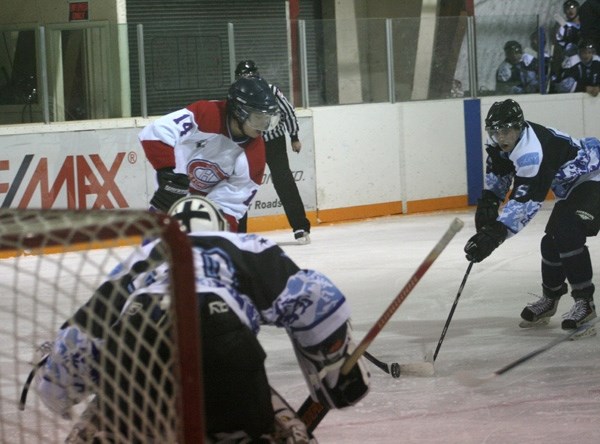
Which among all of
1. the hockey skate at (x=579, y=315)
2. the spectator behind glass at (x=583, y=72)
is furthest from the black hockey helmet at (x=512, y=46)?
the hockey skate at (x=579, y=315)

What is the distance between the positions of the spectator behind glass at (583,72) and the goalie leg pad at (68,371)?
30.5 ft

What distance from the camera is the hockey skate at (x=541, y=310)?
17.3ft

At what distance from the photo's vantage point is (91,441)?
90.3 inches

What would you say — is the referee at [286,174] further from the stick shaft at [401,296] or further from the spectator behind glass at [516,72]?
the stick shaft at [401,296]

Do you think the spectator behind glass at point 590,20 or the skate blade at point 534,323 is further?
the spectator behind glass at point 590,20

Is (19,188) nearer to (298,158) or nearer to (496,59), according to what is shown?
(298,158)

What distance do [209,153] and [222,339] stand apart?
2880 mm

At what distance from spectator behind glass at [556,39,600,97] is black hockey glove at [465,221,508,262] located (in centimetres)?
650

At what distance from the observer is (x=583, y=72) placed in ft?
36.3

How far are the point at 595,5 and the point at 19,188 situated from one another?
5.64 meters

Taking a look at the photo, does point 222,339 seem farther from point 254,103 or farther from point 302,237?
point 302,237

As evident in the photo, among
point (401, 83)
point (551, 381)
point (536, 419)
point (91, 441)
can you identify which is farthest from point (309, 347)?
point (401, 83)

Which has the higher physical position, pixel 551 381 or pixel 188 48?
pixel 188 48

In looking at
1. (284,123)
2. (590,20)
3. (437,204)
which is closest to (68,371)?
(284,123)
